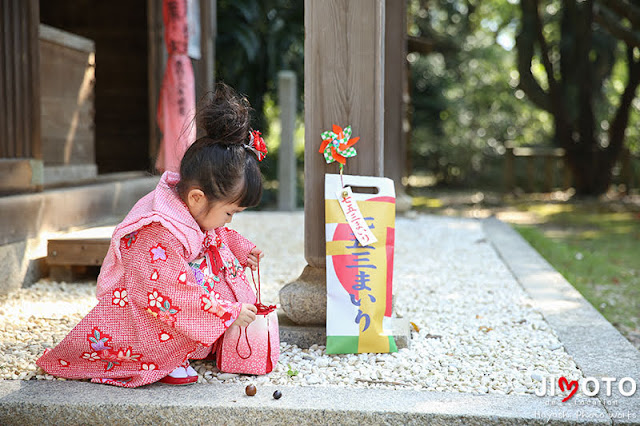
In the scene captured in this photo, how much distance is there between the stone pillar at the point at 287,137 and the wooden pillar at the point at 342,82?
18.3 ft

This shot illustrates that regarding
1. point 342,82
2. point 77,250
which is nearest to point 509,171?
point 77,250

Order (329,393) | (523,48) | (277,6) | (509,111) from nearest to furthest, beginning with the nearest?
1. (329,393)
2. (277,6)
3. (523,48)
4. (509,111)

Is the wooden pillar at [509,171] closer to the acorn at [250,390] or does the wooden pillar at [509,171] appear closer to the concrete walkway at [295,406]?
the concrete walkway at [295,406]

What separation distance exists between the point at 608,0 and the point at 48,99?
6.58 m

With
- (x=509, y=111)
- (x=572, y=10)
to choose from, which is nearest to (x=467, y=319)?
(x=572, y=10)

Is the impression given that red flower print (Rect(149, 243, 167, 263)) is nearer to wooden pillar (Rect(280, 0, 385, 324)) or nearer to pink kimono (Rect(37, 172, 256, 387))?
pink kimono (Rect(37, 172, 256, 387))

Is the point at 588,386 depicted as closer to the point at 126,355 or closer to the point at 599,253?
the point at 126,355

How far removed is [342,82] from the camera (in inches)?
100

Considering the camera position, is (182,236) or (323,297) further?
(323,297)

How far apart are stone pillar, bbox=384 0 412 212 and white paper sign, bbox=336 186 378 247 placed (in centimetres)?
429

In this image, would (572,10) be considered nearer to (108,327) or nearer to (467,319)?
(467,319)

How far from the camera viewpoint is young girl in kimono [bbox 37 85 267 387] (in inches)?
83.5

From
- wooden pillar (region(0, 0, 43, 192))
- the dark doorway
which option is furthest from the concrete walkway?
the dark doorway

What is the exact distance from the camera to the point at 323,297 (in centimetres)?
266
